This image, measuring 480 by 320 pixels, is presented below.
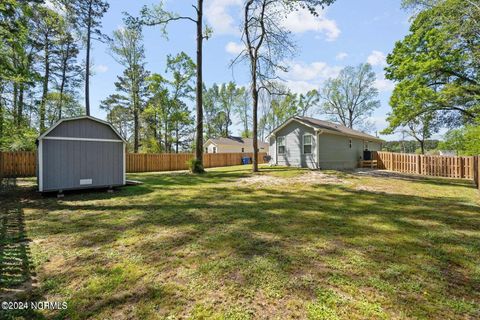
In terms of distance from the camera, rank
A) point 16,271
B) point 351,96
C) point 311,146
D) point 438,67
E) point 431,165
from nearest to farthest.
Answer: point 16,271 < point 438,67 < point 431,165 < point 311,146 < point 351,96

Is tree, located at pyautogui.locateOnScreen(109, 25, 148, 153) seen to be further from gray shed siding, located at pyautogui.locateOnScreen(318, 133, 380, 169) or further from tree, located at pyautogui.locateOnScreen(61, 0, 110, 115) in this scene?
gray shed siding, located at pyautogui.locateOnScreen(318, 133, 380, 169)

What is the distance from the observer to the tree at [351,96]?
33375 mm

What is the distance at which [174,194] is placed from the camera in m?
7.75

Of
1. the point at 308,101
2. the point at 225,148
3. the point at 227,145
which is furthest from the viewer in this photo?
the point at 308,101

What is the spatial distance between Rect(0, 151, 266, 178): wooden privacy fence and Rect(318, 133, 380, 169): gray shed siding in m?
11.4

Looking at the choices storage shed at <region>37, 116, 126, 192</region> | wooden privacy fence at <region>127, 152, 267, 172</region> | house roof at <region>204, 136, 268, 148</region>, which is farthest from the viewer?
house roof at <region>204, 136, 268, 148</region>

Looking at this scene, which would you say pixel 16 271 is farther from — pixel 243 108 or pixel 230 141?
pixel 243 108

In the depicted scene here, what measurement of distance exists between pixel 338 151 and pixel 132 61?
2235cm

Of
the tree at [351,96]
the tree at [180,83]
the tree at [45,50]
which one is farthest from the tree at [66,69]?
the tree at [351,96]

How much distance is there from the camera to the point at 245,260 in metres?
3.03

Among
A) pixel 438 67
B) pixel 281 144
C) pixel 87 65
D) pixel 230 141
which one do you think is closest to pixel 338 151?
pixel 281 144

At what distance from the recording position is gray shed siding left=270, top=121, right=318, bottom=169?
1554 cm

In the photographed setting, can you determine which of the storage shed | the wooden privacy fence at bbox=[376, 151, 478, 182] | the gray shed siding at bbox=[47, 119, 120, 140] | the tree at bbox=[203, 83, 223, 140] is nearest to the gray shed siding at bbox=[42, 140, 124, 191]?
the storage shed

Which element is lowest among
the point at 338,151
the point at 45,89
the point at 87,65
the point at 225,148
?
the point at 338,151
